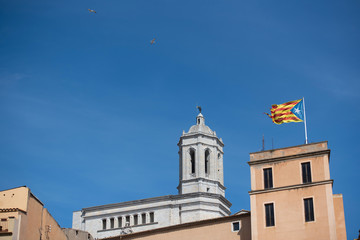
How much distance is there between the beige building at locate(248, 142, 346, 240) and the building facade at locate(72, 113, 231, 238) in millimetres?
40034

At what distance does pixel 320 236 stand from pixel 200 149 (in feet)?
165

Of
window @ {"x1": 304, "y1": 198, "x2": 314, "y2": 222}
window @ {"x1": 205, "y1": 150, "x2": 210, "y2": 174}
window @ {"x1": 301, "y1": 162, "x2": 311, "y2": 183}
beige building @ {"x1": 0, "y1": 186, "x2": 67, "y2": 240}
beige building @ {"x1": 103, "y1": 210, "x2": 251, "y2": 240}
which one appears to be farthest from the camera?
window @ {"x1": 205, "y1": 150, "x2": 210, "y2": 174}

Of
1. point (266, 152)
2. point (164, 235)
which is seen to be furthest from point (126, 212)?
point (266, 152)

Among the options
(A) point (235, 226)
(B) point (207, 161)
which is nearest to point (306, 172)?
(A) point (235, 226)

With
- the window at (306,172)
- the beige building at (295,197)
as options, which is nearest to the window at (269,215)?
the beige building at (295,197)

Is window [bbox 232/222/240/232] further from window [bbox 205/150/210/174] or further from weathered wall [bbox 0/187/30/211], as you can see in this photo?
window [bbox 205/150/210/174]

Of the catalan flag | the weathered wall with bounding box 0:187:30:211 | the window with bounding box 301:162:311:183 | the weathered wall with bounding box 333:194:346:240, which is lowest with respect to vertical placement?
the weathered wall with bounding box 333:194:346:240

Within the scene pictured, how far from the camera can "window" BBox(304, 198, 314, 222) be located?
56859 millimetres

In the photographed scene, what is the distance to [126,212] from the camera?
337 feet

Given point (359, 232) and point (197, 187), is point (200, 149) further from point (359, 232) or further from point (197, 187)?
point (359, 232)

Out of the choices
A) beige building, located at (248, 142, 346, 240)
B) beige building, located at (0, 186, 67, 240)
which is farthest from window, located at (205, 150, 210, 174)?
beige building, located at (248, 142, 346, 240)

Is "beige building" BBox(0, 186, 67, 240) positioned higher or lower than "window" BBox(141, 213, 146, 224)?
lower

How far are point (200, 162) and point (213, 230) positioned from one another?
42.7 metres

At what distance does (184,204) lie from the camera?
10106 centimetres
